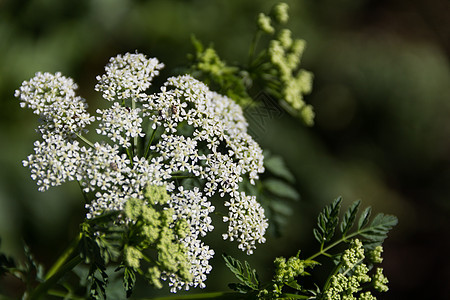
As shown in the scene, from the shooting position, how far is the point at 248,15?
7.29 meters

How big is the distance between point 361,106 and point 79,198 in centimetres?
483

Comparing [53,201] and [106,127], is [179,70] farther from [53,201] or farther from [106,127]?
[53,201]

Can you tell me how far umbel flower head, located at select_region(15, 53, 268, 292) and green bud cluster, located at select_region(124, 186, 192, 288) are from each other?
2 centimetres

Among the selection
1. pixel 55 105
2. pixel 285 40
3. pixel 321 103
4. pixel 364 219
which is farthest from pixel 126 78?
pixel 321 103

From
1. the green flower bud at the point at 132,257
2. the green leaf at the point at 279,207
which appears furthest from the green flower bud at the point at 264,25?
the green flower bud at the point at 132,257

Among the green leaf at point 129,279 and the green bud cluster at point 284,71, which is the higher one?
the green bud cluster at point 284,71

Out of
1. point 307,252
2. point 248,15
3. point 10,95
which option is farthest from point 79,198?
point 248,15

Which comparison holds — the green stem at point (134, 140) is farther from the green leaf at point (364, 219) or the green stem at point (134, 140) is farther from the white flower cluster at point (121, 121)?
the green leaf at point (364, 219)

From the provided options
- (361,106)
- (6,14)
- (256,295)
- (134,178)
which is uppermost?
(361,106)

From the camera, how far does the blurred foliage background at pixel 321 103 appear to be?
6219 millimetres

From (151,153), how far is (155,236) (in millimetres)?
749

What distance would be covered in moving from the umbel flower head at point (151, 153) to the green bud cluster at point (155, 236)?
23mm

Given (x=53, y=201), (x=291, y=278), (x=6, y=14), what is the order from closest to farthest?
(x=291, y=278), (x=53, y=201), (x=6, y=14)

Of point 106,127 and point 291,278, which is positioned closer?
point 291,278
